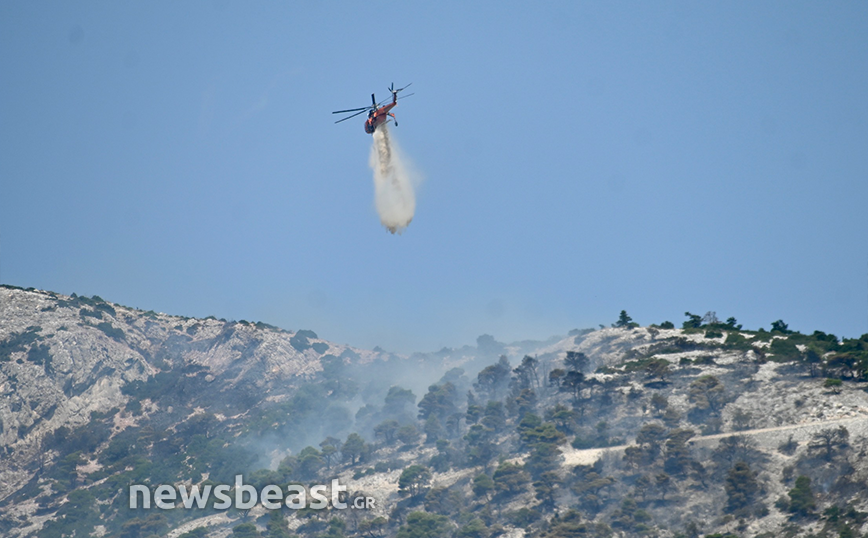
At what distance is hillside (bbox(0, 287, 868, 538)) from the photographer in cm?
8281

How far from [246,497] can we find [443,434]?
3863cm

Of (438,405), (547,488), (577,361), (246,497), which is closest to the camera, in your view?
(547,488)

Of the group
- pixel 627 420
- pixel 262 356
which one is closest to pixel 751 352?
pixel 627 420

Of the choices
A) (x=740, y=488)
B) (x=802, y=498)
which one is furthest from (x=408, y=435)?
(x=802, y=498)

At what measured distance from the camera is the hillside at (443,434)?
82812mm

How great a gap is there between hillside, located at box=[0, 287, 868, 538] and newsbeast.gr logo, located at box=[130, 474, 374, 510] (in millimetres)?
1578

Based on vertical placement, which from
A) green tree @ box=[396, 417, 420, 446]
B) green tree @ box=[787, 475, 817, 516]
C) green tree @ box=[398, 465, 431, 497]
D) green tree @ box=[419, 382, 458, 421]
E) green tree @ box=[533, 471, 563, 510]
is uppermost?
green tree @ box=[419, 382, 458, 421]

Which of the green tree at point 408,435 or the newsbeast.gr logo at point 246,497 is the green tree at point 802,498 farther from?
the green tree at point 408,435

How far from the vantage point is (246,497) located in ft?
378

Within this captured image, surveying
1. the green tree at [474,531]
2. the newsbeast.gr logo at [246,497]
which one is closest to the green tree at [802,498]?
the green tree at [474,531]

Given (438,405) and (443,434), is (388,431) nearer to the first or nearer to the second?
(443,434)

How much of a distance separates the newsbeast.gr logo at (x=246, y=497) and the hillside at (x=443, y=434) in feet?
5.18

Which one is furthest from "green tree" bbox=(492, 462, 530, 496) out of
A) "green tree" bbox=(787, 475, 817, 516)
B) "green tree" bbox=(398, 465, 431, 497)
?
"green tree" bbox=(787, 475, 817, 516)

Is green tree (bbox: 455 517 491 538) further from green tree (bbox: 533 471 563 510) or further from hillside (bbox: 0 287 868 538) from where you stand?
green tree (bbox: 533 471 563 510)
